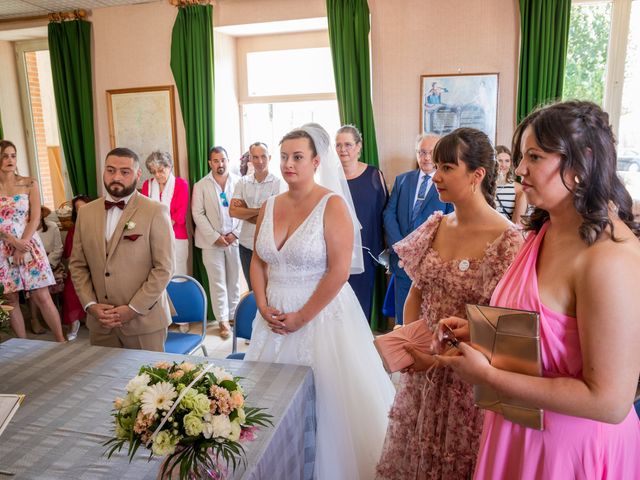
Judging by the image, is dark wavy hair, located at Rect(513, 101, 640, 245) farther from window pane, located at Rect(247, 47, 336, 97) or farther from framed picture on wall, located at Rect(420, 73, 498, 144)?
window pane, located at Rect(247, 47, 336, 97)

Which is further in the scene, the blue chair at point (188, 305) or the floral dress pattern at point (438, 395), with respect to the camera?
the blue chair at point (188, 305)

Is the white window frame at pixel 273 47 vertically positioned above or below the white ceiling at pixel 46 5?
below

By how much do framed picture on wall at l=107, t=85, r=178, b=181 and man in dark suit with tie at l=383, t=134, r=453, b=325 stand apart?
2.37m

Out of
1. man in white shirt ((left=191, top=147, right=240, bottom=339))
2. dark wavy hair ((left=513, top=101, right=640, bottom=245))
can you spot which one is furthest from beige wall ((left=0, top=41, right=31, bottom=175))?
dark wavy hair ((left=513, top=101, right=640, bottom=245))

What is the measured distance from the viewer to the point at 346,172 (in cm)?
A: 374

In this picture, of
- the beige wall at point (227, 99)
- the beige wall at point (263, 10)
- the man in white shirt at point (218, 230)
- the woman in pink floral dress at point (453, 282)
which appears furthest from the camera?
the beige wall at point (227, 99)

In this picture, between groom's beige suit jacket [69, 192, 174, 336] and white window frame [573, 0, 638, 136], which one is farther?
white window frame [573, 0, 638, 136]

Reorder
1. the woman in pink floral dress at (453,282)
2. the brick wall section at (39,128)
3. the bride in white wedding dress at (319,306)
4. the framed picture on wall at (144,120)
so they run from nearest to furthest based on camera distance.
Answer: the woman in pink floral dress at (453,282) → the bride in white wedding dress at (319,306) → the framed picture on wall at (144,120) → the brick wall section at (39,128)

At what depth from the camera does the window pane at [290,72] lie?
4.66m

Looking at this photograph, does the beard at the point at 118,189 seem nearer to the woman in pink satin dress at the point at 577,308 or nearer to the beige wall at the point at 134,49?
the woman in pink satin dress at the point at 577,308

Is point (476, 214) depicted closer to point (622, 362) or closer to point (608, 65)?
point (622, 362)

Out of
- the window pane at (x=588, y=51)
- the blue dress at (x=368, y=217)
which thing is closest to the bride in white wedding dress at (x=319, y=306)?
the blue dress at (x=368, y=217)

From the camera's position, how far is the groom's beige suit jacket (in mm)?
2355

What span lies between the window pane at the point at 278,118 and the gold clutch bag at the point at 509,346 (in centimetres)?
361
